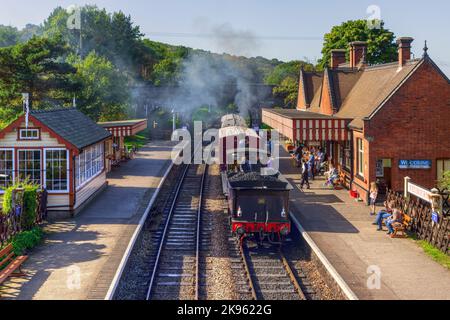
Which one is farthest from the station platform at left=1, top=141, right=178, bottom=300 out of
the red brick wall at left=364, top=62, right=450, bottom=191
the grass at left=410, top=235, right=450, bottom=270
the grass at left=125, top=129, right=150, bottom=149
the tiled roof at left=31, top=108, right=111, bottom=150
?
the grass at left=125, top=129, right=150, bottom=149

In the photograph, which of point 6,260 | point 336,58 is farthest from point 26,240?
point 336,58

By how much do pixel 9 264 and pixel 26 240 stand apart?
2162 mm

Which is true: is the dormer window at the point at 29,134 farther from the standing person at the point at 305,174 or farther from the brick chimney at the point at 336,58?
the brick chimney at the point at 336,58

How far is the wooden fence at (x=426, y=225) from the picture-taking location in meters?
16.8

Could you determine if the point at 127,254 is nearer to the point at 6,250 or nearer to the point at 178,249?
the point at 178,249

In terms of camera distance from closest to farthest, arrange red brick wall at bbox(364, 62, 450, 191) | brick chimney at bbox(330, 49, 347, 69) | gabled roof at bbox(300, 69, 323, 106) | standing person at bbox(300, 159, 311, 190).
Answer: red brick wall at bbox(364, 62, 450, 191)
standing person at bbox(300, 159, 311, 190)
gabled roof at bbox(300, 69, 323, 106)
brick chimney at bbox(330, 49, 347, 69)

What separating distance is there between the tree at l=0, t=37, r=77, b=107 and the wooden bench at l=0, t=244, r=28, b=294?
2213cm

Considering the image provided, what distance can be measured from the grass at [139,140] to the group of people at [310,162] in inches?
681

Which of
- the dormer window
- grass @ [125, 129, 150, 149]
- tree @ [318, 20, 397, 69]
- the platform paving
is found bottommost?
the platform paving

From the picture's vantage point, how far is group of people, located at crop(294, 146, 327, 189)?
A: 93.2 feet

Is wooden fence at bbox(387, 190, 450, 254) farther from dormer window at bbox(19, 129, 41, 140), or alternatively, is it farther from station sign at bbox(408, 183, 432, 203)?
dormer window at bbox(19, 129, 41, 140)

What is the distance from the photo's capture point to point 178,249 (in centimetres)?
1869

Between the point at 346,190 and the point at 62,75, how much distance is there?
70.3ft

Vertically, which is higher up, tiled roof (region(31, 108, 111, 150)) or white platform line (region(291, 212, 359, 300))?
tiled roof (region(31, 108, 111, 150))
